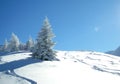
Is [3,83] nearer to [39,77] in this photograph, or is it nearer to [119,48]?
[39,77]

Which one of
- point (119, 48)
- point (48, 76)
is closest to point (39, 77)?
point (48, 76)

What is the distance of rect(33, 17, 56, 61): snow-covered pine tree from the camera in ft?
136

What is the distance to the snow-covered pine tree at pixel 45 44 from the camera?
41434 mm

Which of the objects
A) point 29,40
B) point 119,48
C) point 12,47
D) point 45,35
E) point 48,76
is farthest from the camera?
point 119,48

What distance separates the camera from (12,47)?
302 ft

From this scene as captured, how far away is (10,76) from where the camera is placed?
2722 centimetres

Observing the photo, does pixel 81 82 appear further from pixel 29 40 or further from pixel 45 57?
Answer: pixel 29 40

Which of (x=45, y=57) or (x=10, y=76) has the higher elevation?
(x=45, y=57)

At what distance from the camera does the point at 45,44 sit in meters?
42.7

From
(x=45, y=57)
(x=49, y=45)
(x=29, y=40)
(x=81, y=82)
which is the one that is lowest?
(x=81, y=82)

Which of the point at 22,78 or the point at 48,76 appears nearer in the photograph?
the point at 22,78

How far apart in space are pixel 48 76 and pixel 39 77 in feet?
4.97

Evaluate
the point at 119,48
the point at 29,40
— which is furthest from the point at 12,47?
the point at 119,48

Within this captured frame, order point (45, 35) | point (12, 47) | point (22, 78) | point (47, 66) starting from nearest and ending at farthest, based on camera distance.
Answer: point (22, 78) < point (47, 66) < point (45, 35) < point (12, 47)
